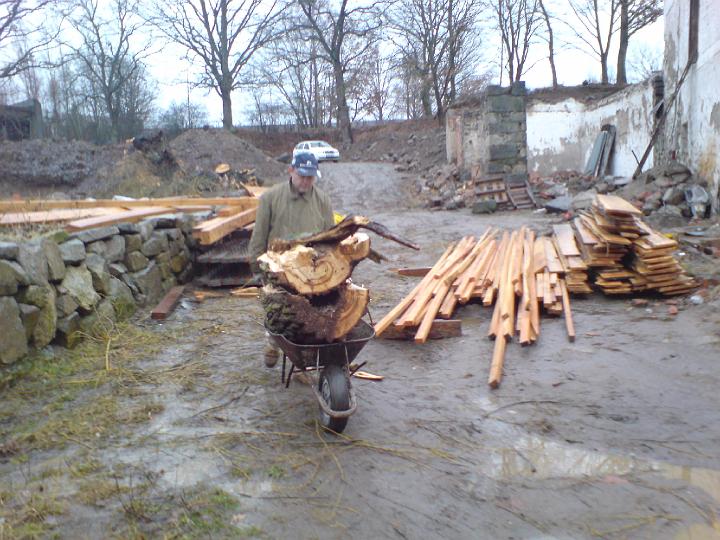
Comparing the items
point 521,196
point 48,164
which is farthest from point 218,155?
point 521,196

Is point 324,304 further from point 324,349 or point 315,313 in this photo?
point 324,349

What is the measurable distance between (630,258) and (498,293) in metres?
1.61

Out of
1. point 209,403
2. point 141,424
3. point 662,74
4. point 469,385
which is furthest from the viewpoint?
point 662,74

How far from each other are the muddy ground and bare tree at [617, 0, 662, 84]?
28.2 metres

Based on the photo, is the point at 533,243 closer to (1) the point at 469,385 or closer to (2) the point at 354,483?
(1) the point at 469,385

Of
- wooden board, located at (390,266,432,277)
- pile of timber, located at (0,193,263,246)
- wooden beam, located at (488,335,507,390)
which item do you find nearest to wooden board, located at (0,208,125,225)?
pile of timber, located at (0,193,263,246)

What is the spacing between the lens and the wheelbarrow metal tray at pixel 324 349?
399 cm

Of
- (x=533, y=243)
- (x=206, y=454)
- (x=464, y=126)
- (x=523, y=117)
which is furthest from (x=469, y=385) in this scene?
(x=464, y=126)

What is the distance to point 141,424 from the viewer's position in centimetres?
422

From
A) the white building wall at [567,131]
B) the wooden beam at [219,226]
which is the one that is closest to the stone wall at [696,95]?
the white building wall at [567,131]

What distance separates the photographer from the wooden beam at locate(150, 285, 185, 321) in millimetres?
6773

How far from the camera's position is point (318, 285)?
396cm

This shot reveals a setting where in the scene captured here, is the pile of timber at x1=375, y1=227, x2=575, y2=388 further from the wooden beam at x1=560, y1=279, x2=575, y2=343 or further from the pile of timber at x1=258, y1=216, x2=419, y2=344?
the pile of timber at x1=258, y1=216, x2=419, y2=344

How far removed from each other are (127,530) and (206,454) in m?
0.88
